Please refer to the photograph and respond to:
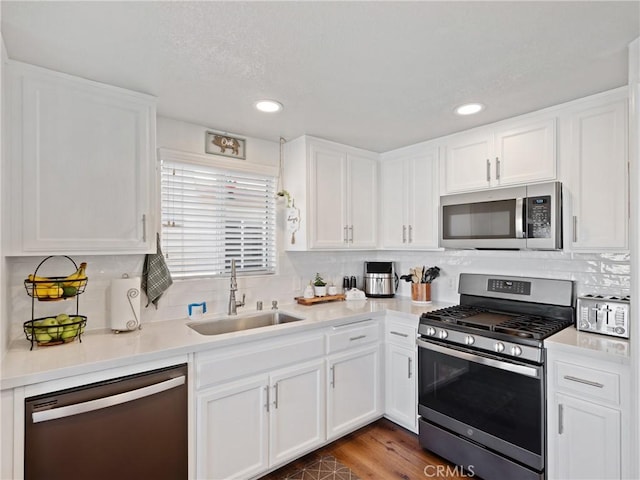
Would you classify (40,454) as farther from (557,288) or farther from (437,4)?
(557,288)

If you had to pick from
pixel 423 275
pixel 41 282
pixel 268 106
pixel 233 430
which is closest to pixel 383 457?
pixel 233 430

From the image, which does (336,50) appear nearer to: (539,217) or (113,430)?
(539,217)

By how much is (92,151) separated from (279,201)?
1.43 m

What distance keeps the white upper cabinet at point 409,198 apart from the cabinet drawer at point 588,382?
4.12 feet

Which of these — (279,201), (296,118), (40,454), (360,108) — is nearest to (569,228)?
(360,108)

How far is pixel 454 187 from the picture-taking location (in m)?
2.67

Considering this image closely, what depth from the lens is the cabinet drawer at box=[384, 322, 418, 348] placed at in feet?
8.30

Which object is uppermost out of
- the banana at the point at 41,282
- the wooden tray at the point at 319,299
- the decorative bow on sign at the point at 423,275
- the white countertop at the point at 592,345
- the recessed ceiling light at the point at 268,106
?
the recessed ceiling light at the point at 268,106

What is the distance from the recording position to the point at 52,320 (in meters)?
1.76

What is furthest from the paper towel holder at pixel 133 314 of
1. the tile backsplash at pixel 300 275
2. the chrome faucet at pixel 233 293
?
the chrome faucet at pixel 233 293

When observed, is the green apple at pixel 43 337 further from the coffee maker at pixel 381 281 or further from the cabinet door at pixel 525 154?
the cabinet door at pixel 525 154

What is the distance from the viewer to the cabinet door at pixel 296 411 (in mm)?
2100

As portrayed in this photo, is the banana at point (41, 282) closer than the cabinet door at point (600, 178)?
Yes

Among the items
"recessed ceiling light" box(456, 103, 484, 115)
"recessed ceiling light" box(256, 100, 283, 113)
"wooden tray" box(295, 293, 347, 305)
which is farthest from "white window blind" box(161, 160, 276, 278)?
"recessed ceiling light" box(456, 103, 484, 115)
